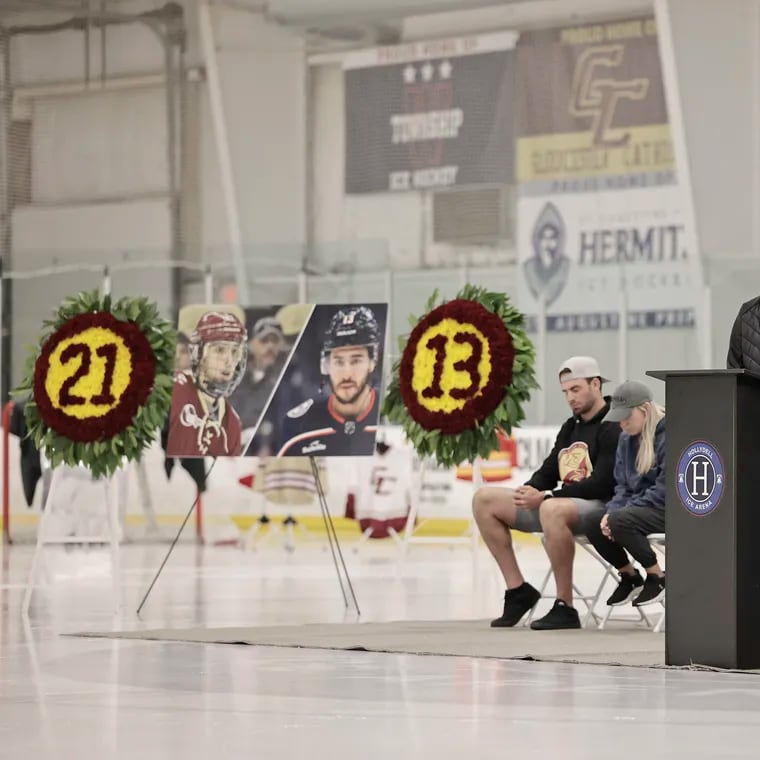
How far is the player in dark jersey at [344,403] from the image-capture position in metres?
8.30

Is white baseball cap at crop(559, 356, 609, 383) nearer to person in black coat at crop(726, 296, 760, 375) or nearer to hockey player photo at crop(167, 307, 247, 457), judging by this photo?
person in black coat at crop(726, 296, 760, 375)

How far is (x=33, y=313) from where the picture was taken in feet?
59.0

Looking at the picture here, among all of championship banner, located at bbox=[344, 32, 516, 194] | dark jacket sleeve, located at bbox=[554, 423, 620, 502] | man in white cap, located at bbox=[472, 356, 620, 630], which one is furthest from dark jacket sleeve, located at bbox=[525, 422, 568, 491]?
championship banner, located at bbox=[344, 32, 516, 194]

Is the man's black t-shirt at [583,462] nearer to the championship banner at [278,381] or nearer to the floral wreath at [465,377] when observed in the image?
the floral wreath at [465,377]

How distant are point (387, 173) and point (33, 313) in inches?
149

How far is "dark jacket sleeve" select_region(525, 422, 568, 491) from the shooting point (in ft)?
24.9

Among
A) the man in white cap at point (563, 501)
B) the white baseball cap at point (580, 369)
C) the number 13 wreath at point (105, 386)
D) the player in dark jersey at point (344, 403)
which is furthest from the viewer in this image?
the number 13 wreath at point (105, 386)

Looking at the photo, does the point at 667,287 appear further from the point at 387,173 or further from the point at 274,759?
the point at 274,759

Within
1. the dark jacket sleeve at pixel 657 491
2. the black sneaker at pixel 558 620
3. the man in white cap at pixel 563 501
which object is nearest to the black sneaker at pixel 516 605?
the man in white cap at pixel 563 501

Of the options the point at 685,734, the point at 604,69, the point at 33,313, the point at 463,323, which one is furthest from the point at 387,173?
the point at 685,734

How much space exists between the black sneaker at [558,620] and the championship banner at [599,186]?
776 cm

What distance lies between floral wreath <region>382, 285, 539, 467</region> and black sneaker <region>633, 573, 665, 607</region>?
122cm

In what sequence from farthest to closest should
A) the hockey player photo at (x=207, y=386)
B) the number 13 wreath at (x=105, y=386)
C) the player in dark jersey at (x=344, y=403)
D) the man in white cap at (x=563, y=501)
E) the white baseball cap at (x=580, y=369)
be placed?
the hockey player photo at (x=207, y=386) → the number 13 wreath at (x=105, y=386) → the player in dark jersey at (x=344, y=403) → the white baseball cap at (x=580, y=369) → the man in white cap at (x=563, y=501)

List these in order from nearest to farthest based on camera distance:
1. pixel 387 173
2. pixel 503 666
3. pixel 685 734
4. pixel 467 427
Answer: pixel 685 734, pixel 503 666, pixel 467 427, pixel 387 173
